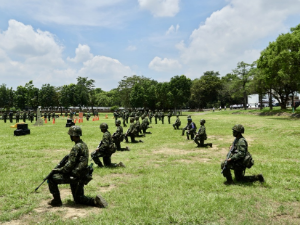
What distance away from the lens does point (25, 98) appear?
70562mm

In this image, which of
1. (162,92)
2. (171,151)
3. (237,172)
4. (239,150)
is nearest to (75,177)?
(239,150)

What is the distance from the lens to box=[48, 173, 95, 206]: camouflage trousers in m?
5.36

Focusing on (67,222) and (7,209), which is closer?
(67,222)

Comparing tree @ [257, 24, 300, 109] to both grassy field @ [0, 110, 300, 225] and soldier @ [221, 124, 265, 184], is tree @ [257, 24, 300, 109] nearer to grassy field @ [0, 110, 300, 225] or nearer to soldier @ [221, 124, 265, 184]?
grassy field @ [0, 110, 300, 225]

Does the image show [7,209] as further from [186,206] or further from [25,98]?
[25,98]

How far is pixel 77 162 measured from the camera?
5457mm

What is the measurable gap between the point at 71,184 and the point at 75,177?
1.20ft

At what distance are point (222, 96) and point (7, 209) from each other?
77.4 metres

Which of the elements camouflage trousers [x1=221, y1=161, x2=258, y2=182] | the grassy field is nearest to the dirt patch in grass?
the grassy field

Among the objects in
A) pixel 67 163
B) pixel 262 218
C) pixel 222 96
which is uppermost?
pixel 222 96

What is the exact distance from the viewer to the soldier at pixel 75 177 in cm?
535

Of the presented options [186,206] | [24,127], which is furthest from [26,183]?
[24,127]

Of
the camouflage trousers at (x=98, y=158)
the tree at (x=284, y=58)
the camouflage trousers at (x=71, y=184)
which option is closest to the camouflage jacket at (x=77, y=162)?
the camouflage trousers at (x=71, y=184)

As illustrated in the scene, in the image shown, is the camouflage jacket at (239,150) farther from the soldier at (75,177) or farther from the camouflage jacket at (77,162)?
the camouflage jacket at (77,162)
